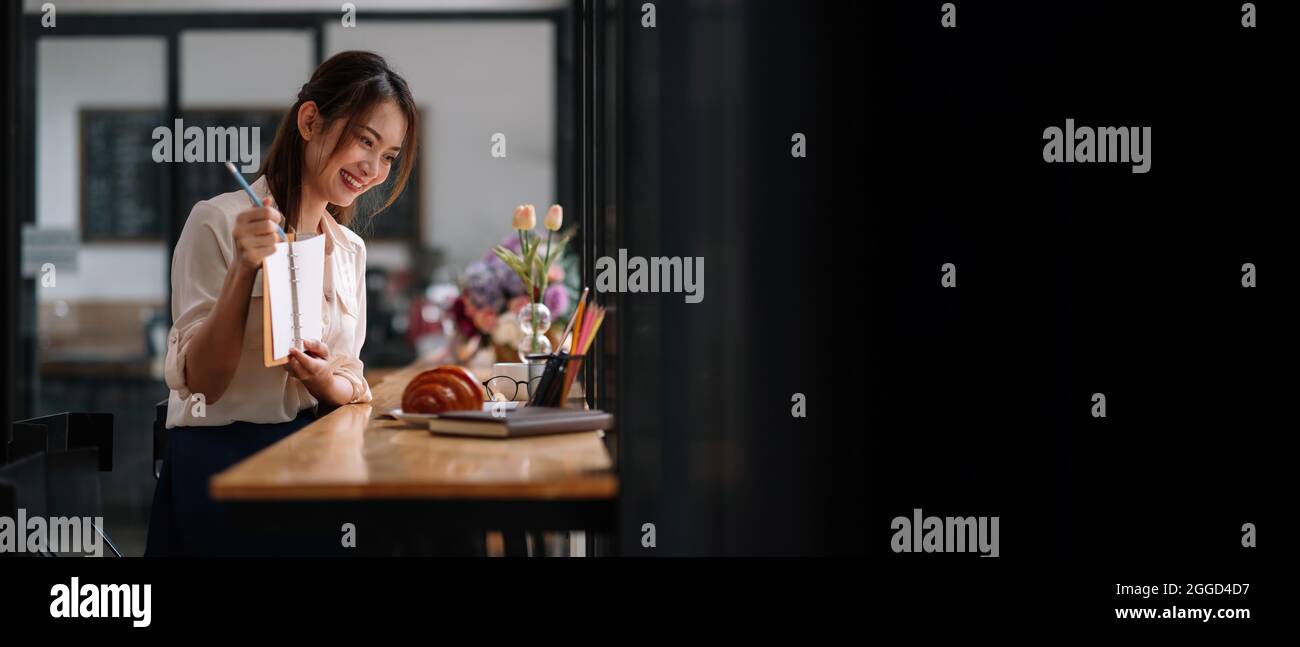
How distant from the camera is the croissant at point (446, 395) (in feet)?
4.84

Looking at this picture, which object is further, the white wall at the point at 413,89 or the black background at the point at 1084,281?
the white wall at the point at 413,89

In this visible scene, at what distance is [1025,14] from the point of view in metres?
1.10

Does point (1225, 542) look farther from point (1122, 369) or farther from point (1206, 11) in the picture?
point (1206, 11)

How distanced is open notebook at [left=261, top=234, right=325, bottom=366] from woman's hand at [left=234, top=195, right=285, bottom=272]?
0.05 feet

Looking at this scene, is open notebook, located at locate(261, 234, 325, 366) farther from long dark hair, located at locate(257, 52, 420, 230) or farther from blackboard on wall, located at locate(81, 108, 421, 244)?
blackboard on wall, located at locate(81, 108, 421, 244)

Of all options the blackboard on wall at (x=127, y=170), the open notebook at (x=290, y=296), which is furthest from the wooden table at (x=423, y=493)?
the blackboard on wall at (x=127, y=170)

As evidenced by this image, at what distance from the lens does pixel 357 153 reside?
5.34ft

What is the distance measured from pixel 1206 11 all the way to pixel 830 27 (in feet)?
1.26

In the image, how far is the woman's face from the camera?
1.62 meters

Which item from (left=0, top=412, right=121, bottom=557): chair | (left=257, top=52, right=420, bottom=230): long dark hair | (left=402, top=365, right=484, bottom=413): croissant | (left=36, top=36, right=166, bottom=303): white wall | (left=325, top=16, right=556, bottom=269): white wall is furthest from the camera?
(left=325, top=16, right=556, bottom=269): white wall

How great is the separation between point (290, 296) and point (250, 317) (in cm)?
15

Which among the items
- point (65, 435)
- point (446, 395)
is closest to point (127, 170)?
point (65, 435)

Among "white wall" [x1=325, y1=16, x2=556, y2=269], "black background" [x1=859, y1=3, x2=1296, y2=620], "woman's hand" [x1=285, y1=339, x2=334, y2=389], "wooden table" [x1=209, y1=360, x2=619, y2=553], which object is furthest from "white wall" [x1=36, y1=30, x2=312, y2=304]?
"black background" [x1=859, y1=3, x2=1296, y2=620]

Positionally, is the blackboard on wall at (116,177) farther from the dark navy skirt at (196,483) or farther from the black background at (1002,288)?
the black background at (1002,288)
